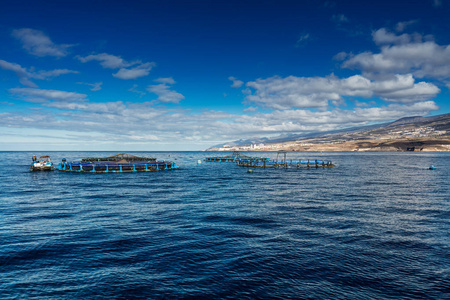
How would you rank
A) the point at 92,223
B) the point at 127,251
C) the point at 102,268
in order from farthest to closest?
the point at 92,223 < the point at 127,251 < the point at 102,268

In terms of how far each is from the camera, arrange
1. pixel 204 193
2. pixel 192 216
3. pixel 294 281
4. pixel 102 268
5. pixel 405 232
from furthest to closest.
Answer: pixel 204 193 < pixel 192 216 < pixel 405 232 < pixel 102 268 < pixel 294 281

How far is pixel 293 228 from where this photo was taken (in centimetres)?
2617

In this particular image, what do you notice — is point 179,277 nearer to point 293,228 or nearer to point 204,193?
point 293,228

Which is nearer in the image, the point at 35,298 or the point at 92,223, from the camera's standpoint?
the point at 35,298

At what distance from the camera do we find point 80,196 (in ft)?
148

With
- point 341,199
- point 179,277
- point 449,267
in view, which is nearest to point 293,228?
point 449,267

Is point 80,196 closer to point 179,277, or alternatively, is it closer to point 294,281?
point 179,277

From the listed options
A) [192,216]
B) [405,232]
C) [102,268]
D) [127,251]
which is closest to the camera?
[102,268]

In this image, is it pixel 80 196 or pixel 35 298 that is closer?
pixel 35 298

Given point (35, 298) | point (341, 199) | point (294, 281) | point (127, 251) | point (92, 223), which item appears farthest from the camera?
point (341, 199)

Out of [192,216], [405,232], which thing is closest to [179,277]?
[192,216]

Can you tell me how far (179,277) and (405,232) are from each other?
2056cm

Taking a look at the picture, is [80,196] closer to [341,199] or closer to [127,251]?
[127,251]

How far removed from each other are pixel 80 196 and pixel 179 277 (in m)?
35.3
